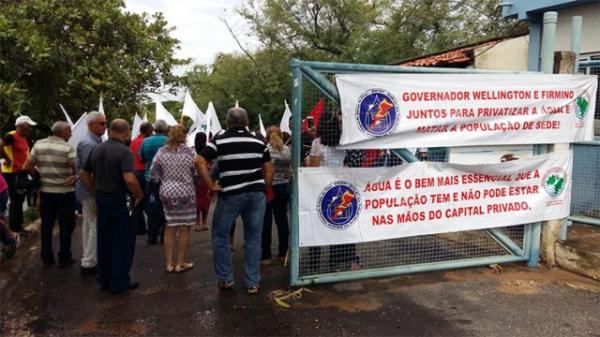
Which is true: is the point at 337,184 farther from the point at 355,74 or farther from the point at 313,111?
the point at 355,74

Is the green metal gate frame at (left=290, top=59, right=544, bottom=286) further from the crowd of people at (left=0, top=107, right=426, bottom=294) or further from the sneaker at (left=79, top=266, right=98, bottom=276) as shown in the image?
the sneaker at (left=79, top=266, right=98, bottom=276)

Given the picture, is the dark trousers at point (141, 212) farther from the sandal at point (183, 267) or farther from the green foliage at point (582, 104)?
the green foliage at point (582, 104)

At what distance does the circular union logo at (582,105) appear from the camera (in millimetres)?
5316

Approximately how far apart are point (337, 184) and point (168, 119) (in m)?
5.61

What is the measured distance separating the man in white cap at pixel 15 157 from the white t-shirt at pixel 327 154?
418 centimetres

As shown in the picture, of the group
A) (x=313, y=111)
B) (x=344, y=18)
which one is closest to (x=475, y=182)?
(x=313, y=111)

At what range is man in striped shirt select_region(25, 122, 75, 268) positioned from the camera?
207 inches

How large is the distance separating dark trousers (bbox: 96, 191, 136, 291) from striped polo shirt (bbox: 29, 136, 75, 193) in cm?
96

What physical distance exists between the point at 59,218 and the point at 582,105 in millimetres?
6086

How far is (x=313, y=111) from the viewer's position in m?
4.68

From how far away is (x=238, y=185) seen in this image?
4.48 metres

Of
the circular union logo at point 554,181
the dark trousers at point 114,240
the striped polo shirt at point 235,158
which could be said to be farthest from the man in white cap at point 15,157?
the circular union logo at point 554,181

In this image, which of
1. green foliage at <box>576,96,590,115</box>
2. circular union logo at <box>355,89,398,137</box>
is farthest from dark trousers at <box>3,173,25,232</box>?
green foliage at <box>576,96,590,115</box>

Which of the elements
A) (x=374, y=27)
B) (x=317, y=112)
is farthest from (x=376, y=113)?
(x=374, y=27)
